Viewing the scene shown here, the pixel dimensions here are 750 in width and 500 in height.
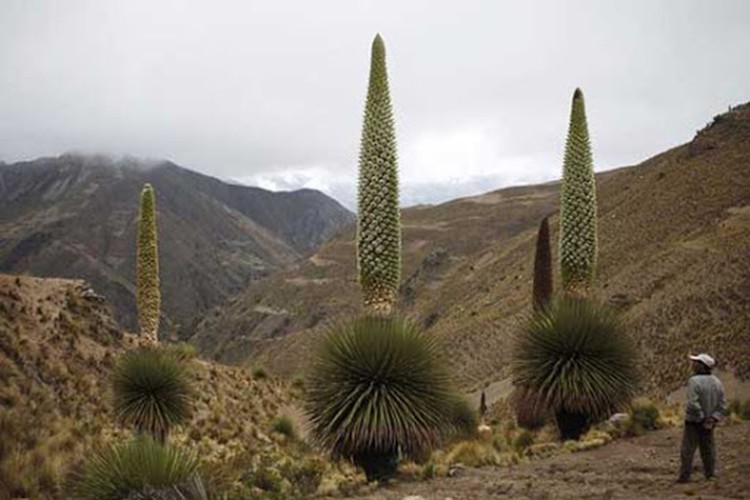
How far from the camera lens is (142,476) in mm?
7074

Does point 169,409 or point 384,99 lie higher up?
point 384,99

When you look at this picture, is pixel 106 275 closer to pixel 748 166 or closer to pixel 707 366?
pixel 748 166

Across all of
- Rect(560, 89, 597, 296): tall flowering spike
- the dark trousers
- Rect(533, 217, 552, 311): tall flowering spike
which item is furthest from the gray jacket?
Rect(533, 217, 552, 311): tall flowering spike

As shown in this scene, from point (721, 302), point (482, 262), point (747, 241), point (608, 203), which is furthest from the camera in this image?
point (482, 262)

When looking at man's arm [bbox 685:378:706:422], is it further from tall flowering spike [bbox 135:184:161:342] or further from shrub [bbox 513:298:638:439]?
tall flowering spike [bbox 135:184:161:342]

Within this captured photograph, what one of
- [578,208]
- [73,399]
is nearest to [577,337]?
[578,208]

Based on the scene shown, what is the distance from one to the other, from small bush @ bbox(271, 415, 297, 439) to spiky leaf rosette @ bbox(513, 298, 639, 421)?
1169cm

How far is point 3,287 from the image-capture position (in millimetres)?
23156

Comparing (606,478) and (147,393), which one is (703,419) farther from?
(147,393)

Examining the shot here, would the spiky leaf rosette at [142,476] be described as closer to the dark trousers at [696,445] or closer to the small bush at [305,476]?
the small bush at [305,476]

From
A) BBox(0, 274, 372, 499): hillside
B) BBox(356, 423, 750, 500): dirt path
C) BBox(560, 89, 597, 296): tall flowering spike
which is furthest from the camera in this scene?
BBox(560, 89, 597, 296): tall flowering spike

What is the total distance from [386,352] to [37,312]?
1740 centimetres

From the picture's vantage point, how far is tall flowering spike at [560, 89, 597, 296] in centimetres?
1115

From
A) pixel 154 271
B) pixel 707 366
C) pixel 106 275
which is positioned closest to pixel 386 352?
pixel 707 366
